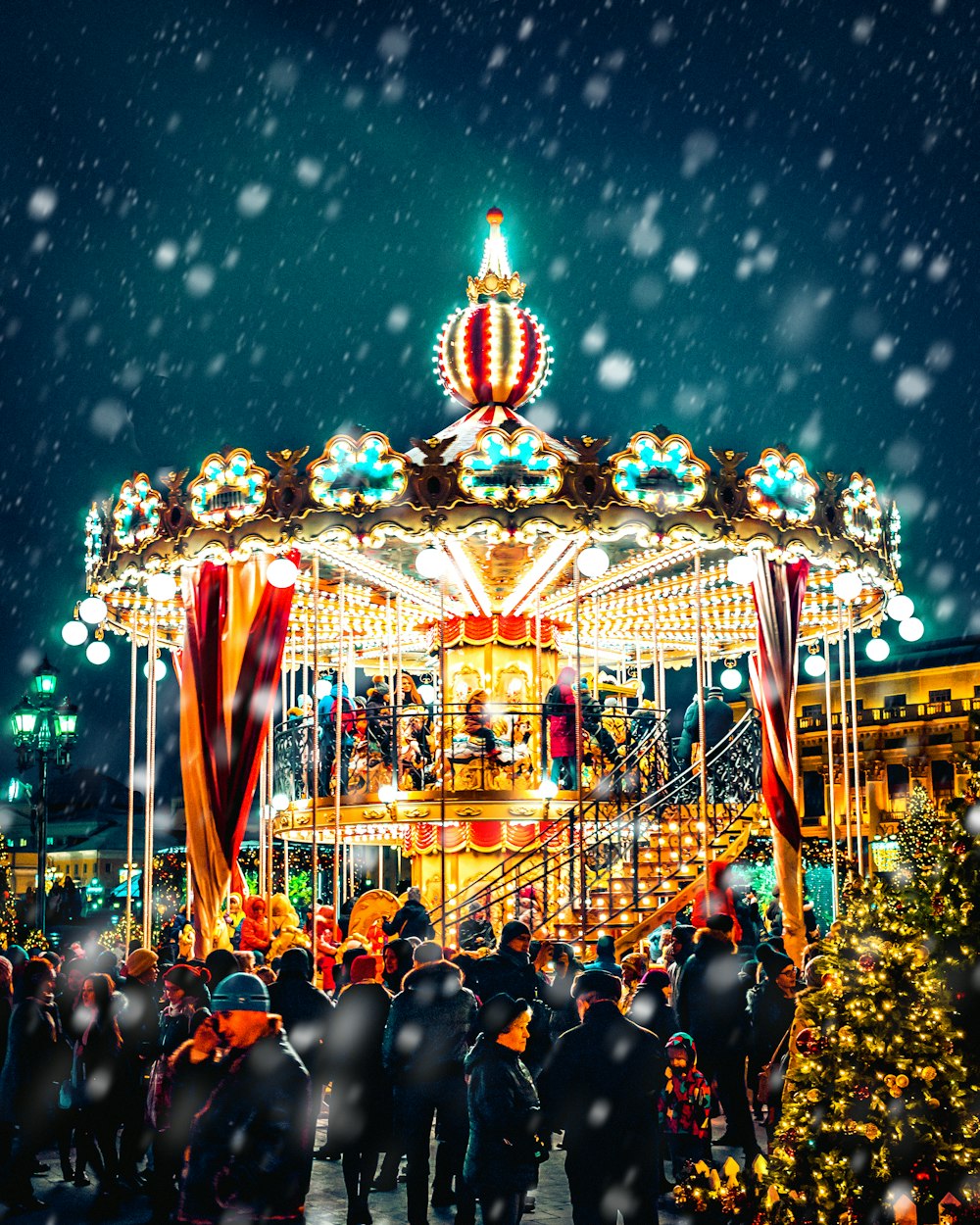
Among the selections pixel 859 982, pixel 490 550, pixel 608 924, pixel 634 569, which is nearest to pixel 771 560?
pixel 634 569

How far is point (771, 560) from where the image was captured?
15.2 metres

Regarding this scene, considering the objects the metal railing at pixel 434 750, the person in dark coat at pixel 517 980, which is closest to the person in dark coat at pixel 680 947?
the person in dark coat at pixel 517 980

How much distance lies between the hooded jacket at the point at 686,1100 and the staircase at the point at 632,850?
6.67 metres

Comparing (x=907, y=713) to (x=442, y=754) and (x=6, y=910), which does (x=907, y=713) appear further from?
(x=6, y=910)

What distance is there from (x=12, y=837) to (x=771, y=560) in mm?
61401

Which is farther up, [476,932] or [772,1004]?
[772,1004]

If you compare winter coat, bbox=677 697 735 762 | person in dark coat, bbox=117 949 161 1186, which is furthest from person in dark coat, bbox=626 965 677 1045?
winter coat, bbox=677 697 735 762

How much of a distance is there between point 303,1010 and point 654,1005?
227cm

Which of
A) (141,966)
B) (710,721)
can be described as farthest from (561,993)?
(710,721)

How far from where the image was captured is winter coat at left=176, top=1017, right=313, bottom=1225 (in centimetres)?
511

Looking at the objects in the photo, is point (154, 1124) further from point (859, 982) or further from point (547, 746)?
point (547, 746)

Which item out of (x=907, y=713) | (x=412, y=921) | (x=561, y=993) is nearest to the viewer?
(x=561, y=993)

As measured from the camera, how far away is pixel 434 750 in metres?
18.5

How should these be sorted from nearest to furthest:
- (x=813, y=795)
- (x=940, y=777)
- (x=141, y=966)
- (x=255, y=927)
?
(x=141, y=966)
(x=255, y=927)
(x=940, y=777)
(x=813, y=795)
